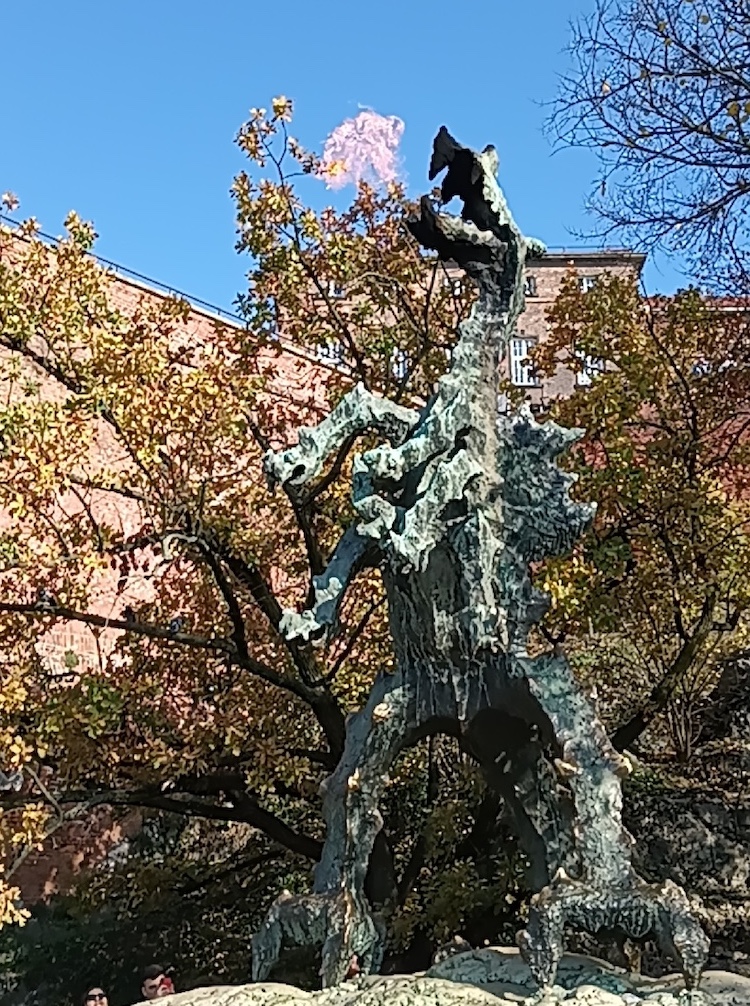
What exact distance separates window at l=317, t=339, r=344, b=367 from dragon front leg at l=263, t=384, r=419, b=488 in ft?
15.0

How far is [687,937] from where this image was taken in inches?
173

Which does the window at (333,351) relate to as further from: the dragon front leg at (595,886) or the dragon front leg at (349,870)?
the dragon front leg at (595,886)

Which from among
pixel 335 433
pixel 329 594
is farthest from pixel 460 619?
pixel 335 433

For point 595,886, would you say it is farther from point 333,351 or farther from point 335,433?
point 333,351

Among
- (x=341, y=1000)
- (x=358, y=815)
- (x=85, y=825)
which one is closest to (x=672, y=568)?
(x=358, y=815)

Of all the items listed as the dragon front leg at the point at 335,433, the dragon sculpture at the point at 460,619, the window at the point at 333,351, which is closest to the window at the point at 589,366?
the window at the point at 333,351

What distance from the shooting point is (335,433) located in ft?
17.7

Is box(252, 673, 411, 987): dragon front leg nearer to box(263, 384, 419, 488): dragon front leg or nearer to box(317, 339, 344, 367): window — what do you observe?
box(263, 384, 419, 488): dragon front leg

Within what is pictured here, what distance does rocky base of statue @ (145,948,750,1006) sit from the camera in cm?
436

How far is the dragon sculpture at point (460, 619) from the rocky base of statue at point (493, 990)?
31 cm

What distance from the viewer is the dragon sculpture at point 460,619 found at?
16.5 ft

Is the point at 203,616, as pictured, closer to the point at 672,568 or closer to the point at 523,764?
the point at 672,568

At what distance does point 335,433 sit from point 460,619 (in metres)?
0.98

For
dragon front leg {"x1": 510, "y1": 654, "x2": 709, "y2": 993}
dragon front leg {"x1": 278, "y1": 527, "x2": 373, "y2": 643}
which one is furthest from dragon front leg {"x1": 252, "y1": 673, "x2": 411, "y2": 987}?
dragon front leg {"x1": 510, "y1": 654, "x2": 709, "y2": 993}
